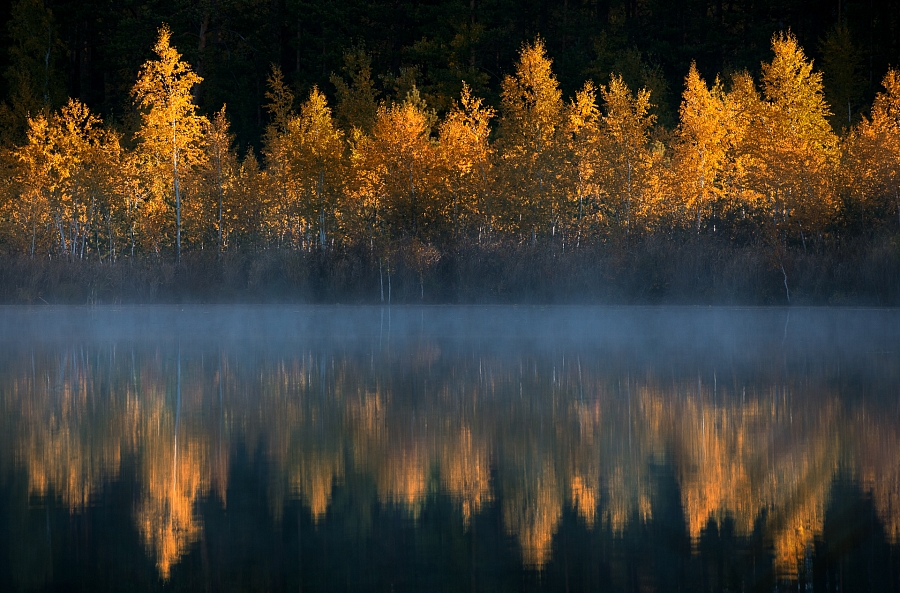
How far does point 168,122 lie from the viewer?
37.2 meters

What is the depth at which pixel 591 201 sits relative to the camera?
40.0 metres

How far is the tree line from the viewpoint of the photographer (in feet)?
120

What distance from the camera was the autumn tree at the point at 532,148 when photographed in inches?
1470

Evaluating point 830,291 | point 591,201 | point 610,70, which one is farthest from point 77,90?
point 830,291

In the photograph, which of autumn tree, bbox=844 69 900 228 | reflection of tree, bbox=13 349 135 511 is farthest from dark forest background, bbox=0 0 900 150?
reflection of tree, bbox=13 349 135 511

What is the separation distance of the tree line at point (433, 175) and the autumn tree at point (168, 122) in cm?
7

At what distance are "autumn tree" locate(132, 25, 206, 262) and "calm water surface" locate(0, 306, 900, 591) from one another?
21.7 m

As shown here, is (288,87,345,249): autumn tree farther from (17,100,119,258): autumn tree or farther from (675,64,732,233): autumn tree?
(675,64,732,233): autumn tree

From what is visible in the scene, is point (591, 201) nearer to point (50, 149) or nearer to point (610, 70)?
point (610, 70)

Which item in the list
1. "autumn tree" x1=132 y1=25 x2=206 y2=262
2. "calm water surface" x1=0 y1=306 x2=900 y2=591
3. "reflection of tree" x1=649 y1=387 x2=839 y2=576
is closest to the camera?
"calm water surface" x1=0 y1=306 x2=900 y2=591

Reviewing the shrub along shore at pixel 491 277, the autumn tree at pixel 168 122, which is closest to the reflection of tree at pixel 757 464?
the shrub along shore at pixel 491 277

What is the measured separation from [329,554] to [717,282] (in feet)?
74.0

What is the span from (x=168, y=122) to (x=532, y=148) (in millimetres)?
12087

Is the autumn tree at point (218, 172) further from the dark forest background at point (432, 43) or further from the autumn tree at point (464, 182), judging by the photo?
the dark forest background at point (432, 43)
